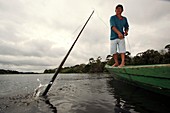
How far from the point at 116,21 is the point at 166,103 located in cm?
357

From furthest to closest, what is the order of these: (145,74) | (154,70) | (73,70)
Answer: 1. (73,70)
2. (145,74)
3. (154,70)

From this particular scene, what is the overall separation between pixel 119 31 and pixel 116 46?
0.60 m

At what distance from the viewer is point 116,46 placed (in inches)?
269

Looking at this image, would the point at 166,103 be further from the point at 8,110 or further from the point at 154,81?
the point at 8,110

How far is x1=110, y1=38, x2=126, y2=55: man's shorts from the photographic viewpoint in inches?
261

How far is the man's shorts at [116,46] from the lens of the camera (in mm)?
6631

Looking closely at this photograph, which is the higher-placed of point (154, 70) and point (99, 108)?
point (154, 70)

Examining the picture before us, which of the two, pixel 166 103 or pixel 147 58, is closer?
pixel 166 103

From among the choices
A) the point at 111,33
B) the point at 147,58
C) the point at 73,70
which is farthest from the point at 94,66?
the point at 111,33

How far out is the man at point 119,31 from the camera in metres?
6.59

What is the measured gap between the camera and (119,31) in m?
6.64

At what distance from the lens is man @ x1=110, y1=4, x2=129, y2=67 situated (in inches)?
259

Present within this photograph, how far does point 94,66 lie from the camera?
249ft

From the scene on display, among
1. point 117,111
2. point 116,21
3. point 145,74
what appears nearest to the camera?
point 117,111
